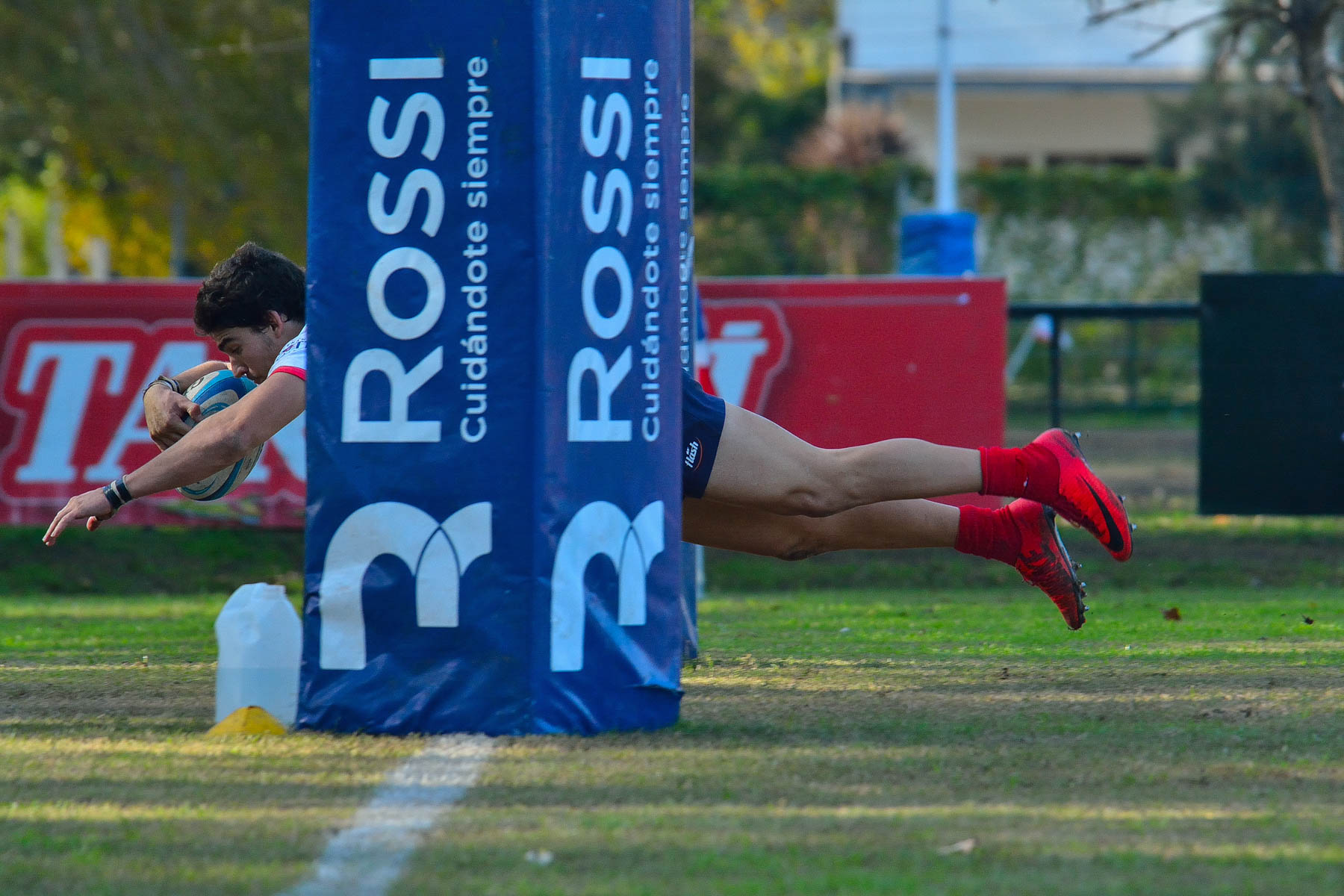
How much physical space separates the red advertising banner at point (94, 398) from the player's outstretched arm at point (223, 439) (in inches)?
210

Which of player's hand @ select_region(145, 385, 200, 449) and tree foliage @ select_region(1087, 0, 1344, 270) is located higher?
tree foliage @ select_region(1087, 0, 1344, 270)

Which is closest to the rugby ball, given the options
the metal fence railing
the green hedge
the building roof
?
the metal fence railing

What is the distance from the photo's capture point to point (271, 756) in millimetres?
4062

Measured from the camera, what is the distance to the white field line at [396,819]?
304cm

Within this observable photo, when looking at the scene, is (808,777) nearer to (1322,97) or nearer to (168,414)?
(168,414)

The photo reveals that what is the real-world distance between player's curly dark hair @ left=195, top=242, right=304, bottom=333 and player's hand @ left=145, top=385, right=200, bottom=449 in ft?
0.88

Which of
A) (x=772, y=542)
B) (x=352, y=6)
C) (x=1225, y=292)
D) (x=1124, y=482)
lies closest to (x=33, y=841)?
(x=352, y=6)

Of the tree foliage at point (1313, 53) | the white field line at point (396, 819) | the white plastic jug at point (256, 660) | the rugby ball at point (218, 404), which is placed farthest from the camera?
the tree foliage at point (1313, 53)

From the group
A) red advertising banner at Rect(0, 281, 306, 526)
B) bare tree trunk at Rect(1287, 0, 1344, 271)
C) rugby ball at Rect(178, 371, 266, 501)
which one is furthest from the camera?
bare tree trunk at Rect(1287, 0, 1344, 271)

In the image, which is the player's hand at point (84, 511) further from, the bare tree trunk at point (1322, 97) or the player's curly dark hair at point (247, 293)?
the bare tree trunk at point (1322, 97)

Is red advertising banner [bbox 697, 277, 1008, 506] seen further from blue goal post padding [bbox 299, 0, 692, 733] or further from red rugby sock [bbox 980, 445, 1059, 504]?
blue goal post padding [bbox 299, 0, 692, 733]

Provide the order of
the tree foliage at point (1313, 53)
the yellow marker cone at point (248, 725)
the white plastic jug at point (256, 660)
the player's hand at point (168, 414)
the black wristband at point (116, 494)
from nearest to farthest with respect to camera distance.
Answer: the yellow marker cone at point (248, 725), the white plastic jug at point (256, 660), the black wristband at point (116, 494), the player's hand at point (168, 414), the tree foliage at point (1313, 53)

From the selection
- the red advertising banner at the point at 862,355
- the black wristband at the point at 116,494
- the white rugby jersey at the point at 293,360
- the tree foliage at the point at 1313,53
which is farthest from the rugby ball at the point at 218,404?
the tree foliage at the point at 1313,53

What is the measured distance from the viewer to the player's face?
5.39 meters
